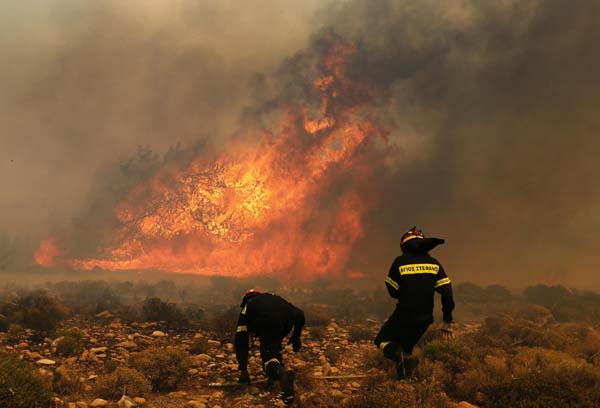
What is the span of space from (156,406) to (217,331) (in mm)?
5949

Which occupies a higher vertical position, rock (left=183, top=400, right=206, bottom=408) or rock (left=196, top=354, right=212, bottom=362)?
rock (left=183, top=400, right=206, bottom=408)

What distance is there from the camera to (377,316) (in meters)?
19.5

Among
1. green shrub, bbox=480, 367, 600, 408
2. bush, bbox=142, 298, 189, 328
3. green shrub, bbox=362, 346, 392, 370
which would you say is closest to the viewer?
green shrub, bbox=480, 367, 600, 408

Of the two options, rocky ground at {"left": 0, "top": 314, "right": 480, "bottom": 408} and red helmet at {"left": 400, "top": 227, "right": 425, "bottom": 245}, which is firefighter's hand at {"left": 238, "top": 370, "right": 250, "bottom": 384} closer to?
rocky ground at {"left": 0, "top": 314, "right": 480, "bottom": 408}

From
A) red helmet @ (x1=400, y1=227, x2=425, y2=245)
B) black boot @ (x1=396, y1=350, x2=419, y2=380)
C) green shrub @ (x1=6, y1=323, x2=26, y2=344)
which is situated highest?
red helmet @ (x1=400, y1=227, x2=425, y2=245)

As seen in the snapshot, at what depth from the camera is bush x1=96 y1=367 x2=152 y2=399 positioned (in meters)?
5.93

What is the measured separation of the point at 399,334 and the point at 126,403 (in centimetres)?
473

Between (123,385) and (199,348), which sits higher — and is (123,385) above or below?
above

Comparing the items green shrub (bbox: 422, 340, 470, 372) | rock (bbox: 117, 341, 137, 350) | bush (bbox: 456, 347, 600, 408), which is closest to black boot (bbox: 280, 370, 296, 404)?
bush (bbox: 456, 347, 600, 408)

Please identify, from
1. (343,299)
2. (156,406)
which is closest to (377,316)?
(343,299)

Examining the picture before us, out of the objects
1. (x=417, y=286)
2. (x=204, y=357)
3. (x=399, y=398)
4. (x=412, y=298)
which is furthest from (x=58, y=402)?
(x=417, y=286)

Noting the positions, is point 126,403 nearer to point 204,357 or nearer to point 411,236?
point 204,357

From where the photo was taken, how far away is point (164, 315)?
1316cm

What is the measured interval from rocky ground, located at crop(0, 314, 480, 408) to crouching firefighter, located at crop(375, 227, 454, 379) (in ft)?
4.18
